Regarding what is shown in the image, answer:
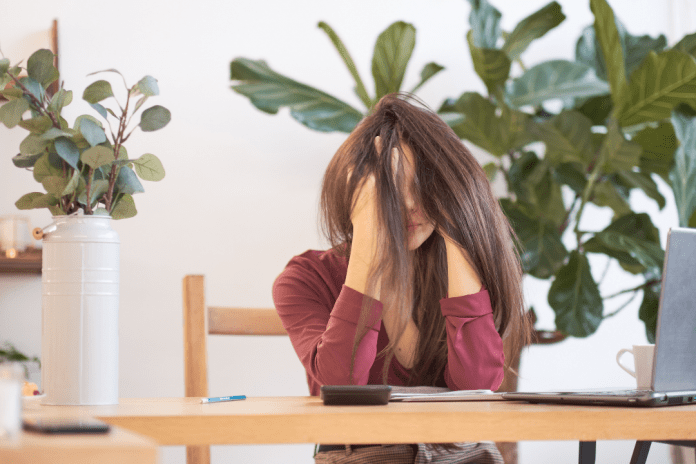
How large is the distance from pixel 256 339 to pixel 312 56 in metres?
1.04

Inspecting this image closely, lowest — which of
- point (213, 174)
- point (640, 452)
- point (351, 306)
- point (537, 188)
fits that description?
point (640, 452)

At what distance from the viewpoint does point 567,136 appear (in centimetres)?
194

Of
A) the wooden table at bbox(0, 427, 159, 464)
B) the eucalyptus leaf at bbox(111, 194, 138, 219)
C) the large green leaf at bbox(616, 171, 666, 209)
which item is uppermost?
the large green leaf at bbox(616, 171, 666, 209)

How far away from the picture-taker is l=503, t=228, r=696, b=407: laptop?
0.76 m

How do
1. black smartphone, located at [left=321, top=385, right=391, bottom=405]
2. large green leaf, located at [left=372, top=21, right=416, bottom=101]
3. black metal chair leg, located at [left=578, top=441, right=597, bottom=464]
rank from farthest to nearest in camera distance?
large green leaf, located at [left=372, top=21, right=416, bottom=101]
black metal chair leg, located at [left=578, top=441, right=597, bottom=464]
black smartphone, located at [left=321, top=385, right=391, bottom=405]

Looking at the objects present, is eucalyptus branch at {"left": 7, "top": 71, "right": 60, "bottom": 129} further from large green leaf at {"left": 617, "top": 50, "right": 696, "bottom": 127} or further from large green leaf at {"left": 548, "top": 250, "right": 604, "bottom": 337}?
large green leaf at {"left": 617, "top": 50, "right": 696, "bottom": 127}

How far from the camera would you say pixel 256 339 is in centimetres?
223

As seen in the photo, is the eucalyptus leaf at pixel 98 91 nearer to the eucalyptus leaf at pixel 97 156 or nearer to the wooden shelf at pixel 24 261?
the eucalyptus leaf at pixel 97 156

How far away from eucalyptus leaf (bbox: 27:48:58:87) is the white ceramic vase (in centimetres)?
18

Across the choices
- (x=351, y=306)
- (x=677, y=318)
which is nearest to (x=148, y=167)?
(x=351, y=306)

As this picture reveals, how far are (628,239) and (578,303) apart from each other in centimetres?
24

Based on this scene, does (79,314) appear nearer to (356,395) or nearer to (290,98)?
(356,395)

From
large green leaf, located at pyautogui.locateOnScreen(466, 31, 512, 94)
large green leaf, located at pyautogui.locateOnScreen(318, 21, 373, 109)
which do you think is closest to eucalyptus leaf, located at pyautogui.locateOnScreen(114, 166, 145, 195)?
large green leaf, located at pyautogui.locateOnScreen(318, 21, 373, 109)

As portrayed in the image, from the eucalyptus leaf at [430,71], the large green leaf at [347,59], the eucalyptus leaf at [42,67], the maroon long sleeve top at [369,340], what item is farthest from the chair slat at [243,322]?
the eucalyptus leaf at [430,71]
